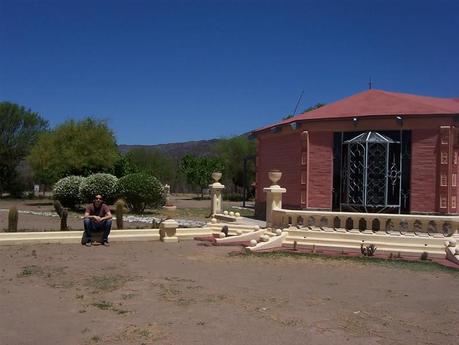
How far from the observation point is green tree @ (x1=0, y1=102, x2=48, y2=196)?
42.1m

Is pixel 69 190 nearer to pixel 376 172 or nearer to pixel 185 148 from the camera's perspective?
pixel 376 172

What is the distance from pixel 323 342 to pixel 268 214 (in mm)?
9344

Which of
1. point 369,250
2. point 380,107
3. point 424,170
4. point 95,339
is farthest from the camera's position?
point 380,107

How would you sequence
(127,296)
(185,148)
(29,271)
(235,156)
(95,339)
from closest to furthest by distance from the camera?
(95,339)
(127,296)
(29,271)
(235,156)
(185,148)

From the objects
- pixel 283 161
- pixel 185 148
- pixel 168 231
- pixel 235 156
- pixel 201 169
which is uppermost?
pixel 185 148

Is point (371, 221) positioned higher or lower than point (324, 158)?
lower

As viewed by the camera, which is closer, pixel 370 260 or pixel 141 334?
pixel 141 334

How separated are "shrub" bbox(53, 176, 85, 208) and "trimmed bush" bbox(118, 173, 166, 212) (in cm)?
282

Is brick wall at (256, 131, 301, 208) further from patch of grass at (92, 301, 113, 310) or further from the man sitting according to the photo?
patch of grass at (92, 301, 113, 310)

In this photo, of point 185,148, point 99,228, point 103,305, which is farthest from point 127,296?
point 185,148

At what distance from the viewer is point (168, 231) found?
574 inches

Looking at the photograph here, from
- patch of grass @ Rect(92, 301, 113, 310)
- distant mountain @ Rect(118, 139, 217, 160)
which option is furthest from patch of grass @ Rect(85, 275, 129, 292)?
distant mountain @ Rect(118, 139, 217, 160)

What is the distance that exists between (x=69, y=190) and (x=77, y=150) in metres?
3.90

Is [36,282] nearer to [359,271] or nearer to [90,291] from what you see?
[90,291]
